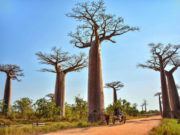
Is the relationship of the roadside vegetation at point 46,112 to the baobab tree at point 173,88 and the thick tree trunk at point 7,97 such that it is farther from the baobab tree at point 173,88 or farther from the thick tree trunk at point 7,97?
the baobab tree at point 173,88

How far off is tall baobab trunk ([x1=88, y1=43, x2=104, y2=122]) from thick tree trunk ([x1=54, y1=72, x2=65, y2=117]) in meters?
7.21

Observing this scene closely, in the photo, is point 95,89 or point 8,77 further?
point 8,77

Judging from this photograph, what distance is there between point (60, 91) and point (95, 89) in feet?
25.6

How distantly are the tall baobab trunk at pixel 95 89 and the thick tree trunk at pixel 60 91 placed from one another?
721 cm

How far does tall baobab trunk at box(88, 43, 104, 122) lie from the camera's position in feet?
26.9

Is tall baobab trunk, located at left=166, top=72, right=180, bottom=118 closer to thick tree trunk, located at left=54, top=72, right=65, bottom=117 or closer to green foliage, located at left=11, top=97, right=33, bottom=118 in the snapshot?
thick tree trunk, located at left=54, top=72, right=65, bottom=117

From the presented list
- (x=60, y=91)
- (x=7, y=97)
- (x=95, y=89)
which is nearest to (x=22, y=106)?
(x=7, y=97)

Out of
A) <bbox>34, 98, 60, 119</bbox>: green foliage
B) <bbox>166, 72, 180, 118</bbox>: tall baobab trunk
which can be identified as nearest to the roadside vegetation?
<bbox>34, 98, 60, 119</bbox>: green foliage

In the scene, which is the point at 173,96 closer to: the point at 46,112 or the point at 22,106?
the point at 46,112

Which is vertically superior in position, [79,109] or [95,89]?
[95,89]

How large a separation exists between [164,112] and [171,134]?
1038cm

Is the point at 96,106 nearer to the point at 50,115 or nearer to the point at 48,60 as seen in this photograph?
the point at 50,115

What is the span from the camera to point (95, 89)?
338 inches

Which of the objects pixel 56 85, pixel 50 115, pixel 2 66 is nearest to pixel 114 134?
pixel 50 115
